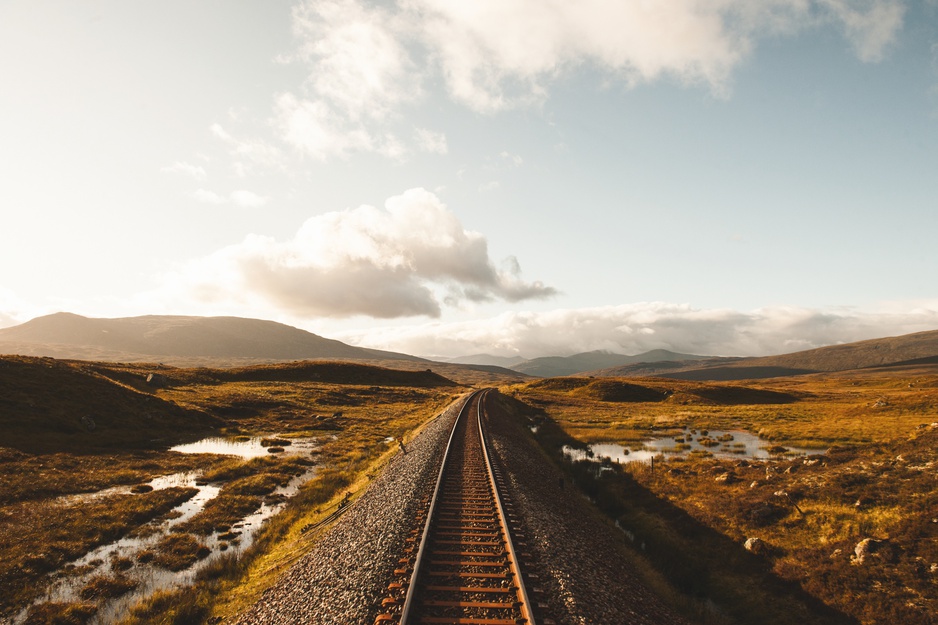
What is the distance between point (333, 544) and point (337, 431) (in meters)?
34.0

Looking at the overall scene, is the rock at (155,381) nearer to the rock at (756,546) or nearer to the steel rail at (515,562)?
the steel rail at (515,562)

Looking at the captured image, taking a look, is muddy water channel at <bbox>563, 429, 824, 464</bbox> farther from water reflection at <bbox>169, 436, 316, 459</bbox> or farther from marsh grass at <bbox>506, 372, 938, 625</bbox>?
water reflection at <bbox>169, 436, 316, 459</bbox>

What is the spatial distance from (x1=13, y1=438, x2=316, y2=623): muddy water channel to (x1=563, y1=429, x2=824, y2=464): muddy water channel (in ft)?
69.3

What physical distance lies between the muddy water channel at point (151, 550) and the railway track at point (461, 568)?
7.71m

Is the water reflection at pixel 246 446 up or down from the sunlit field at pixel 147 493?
down

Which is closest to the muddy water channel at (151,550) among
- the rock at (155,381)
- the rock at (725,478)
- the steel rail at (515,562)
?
the steel rail at (515,562)

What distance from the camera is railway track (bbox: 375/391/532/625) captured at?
806 centimetres

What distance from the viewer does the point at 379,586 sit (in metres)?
9.07

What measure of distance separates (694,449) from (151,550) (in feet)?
115

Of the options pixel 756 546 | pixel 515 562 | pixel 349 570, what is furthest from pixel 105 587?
pixel 756 546

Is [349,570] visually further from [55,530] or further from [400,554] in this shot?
[55,530]

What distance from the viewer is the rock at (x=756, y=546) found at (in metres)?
14.6

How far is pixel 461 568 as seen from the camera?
32.6 feet

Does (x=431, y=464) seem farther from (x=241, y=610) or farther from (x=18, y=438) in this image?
(x=18, y=438)
